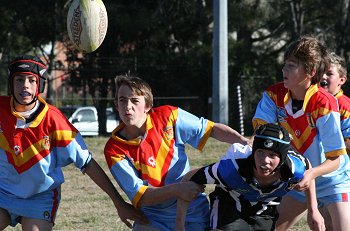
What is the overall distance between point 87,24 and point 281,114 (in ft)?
8.17

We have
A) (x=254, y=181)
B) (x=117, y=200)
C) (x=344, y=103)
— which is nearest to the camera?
(x=254, y=181)

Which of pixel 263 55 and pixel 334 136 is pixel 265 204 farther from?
pixel 263 55

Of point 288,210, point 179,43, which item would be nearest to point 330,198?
point 288,210

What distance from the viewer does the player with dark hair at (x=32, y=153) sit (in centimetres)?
485

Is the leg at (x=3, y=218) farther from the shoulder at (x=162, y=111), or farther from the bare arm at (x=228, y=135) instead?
the bare arm at (x=228, y=135)

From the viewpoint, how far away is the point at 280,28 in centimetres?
3009

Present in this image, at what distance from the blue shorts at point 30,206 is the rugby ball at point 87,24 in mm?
2328

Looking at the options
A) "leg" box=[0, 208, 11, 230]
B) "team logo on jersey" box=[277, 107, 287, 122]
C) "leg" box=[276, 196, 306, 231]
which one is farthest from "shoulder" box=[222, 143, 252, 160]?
"leg" box=[0, 208, 11, 230]

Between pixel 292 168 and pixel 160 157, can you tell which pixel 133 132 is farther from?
pixel 292 168

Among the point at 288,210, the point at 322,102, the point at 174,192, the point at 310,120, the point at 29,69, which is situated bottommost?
the point at 288,210

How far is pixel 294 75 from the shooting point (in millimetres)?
5129

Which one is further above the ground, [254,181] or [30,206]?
[254,181]

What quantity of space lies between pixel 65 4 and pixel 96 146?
11178 millimetres

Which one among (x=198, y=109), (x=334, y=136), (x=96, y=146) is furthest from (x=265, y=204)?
(x=198, y=109)
